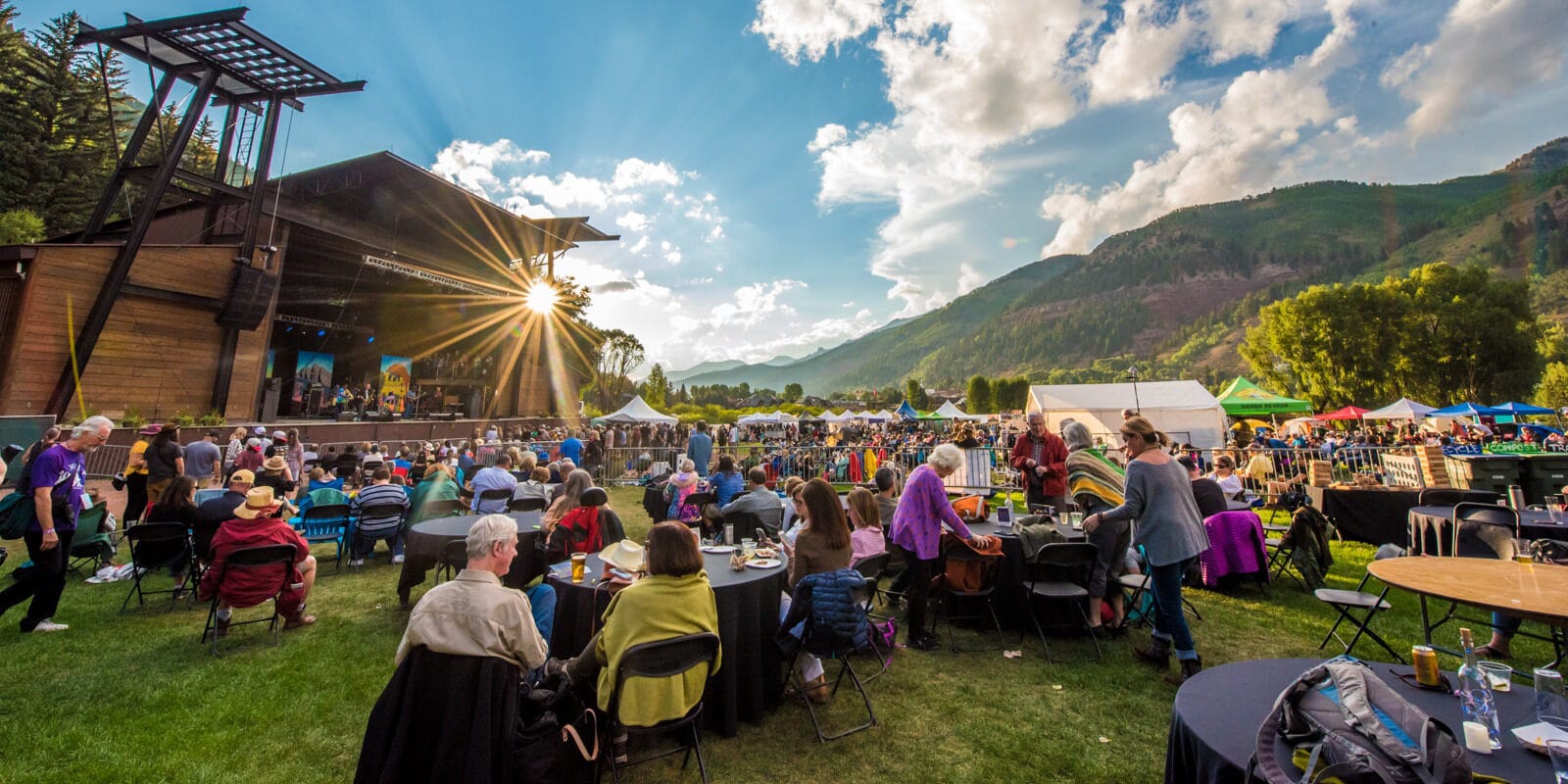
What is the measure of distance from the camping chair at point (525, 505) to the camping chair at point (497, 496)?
67 millimetres

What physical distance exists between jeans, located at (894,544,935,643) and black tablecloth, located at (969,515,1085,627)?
0.70 metres

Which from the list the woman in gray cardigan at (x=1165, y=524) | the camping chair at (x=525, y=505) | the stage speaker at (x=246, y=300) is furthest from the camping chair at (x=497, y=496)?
the stage speaker at (x=246, y=300)

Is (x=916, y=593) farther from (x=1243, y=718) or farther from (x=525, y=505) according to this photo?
(x=525, y=505)

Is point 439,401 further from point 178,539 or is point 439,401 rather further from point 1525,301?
point 1525,301

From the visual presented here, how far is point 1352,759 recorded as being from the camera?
46.1 inches

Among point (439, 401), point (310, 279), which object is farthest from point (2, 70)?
point (439, 401)

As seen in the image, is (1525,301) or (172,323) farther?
(1525,301)

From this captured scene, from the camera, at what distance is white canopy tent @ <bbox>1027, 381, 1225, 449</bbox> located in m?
21.0

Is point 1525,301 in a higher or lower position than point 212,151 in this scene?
lower

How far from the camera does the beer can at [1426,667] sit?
6.23ft

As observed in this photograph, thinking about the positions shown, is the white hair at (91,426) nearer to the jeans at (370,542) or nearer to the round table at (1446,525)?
the jeans at (370,542)

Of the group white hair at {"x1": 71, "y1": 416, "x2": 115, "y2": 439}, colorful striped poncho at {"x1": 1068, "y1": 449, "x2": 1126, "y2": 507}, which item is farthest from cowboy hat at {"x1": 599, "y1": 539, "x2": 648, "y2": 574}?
white hair at {"x1": 71, "y1": 416, "x2": 115, "y2": 439}

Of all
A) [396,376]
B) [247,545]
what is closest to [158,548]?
[247,545]

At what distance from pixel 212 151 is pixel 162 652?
1446 inches
